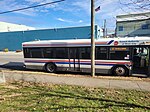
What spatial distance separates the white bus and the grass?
11.7 feet

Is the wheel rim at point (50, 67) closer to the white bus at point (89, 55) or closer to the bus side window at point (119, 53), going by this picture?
the white bus at point (89, 55)

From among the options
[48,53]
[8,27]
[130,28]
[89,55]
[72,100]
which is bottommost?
[72,100]

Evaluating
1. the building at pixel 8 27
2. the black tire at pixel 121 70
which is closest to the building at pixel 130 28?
the building at pixel 8 27

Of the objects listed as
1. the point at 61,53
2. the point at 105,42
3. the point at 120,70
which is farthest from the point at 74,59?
the point at 120,70

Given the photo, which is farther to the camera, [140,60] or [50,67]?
[50,67]

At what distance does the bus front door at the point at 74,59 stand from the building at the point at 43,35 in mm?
21225

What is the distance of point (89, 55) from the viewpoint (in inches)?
418

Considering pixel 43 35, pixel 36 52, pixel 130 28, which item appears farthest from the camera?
pixel 130 28

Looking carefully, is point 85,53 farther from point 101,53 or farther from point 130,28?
point 130,28

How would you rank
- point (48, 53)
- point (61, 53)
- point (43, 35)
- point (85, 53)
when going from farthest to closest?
1. point (43, 35)
2. point (48, 53)
3. point (61, 53)
4. point (85, 53)

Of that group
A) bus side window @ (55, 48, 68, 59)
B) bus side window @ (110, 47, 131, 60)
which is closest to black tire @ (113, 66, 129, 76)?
bus side window @ (110, 47, 131, 60)

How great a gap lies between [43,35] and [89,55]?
1187 inches

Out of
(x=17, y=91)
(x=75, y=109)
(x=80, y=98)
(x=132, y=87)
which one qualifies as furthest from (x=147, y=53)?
(x=17, y=91)

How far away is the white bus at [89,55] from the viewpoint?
9766 millimetres
